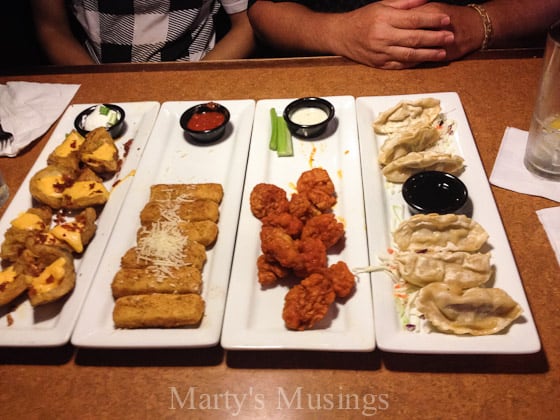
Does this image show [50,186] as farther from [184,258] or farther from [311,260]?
[311,260]

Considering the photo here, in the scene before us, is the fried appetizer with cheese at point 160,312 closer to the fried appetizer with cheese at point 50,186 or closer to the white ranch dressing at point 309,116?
the fried appetizer with cheese at point 50,186

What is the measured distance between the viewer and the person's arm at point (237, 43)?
362cm

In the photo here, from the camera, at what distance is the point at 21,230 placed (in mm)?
2078

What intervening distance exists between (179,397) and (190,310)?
31 cm

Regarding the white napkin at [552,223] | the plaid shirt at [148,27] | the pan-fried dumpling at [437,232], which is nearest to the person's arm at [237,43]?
the plaid shirt at [148,27]

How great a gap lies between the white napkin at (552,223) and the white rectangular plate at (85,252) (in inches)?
78.6

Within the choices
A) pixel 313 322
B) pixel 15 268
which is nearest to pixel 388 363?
pixel 313 322

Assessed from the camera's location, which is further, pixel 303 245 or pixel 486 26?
pixel 486 26

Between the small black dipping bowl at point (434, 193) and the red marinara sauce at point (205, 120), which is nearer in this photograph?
the small black dipping bowl at point (434, 193)

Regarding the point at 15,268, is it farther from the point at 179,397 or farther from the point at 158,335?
the point at 179,397

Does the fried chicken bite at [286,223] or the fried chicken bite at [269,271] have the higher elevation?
the fried chicken bite at [286,223]

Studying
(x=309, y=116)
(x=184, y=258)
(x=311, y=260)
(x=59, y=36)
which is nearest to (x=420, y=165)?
(x=309, y=116)

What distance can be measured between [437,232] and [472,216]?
0.74 ft

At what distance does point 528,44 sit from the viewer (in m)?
3.20
